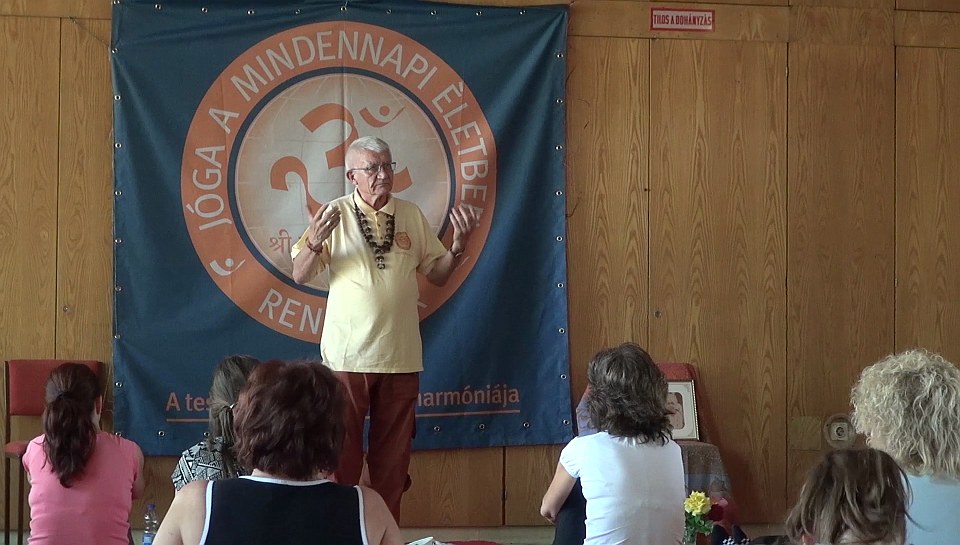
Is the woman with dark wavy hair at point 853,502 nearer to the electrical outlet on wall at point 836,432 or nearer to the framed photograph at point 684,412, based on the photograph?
the framed photograph at point 684,412

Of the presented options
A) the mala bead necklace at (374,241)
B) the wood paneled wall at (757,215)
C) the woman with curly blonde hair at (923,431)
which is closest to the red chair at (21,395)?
the mala bead necklace at (374,241)

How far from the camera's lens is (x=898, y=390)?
2504 mm

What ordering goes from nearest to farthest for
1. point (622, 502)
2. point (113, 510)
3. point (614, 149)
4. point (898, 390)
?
point (898, 390) < point (622, 502) < point (113, 510) < point (614, 149)

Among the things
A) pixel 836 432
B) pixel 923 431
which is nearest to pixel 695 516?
pixel 923 431

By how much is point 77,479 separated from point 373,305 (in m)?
1.47

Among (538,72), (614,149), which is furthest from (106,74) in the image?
(614,149)

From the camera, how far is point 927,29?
5363 millimetres

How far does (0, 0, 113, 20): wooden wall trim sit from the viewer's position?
15.9ft

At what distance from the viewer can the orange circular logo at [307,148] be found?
4.90 m

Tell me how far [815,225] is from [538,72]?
1599 millimetres

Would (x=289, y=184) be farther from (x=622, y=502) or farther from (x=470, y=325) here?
(x=622, y=502)

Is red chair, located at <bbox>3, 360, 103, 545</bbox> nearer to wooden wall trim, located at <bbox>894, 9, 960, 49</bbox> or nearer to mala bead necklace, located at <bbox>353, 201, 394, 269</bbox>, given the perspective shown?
mala bead necklace, located at <bbox>353, 201, 394, 269</bbox>

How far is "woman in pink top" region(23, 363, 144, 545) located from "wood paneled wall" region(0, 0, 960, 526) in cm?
211

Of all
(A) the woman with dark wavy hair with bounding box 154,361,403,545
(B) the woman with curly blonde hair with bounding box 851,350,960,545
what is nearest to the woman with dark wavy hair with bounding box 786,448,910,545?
(B) the woman with curly blonde hair with bounding box 851,350,960,545
